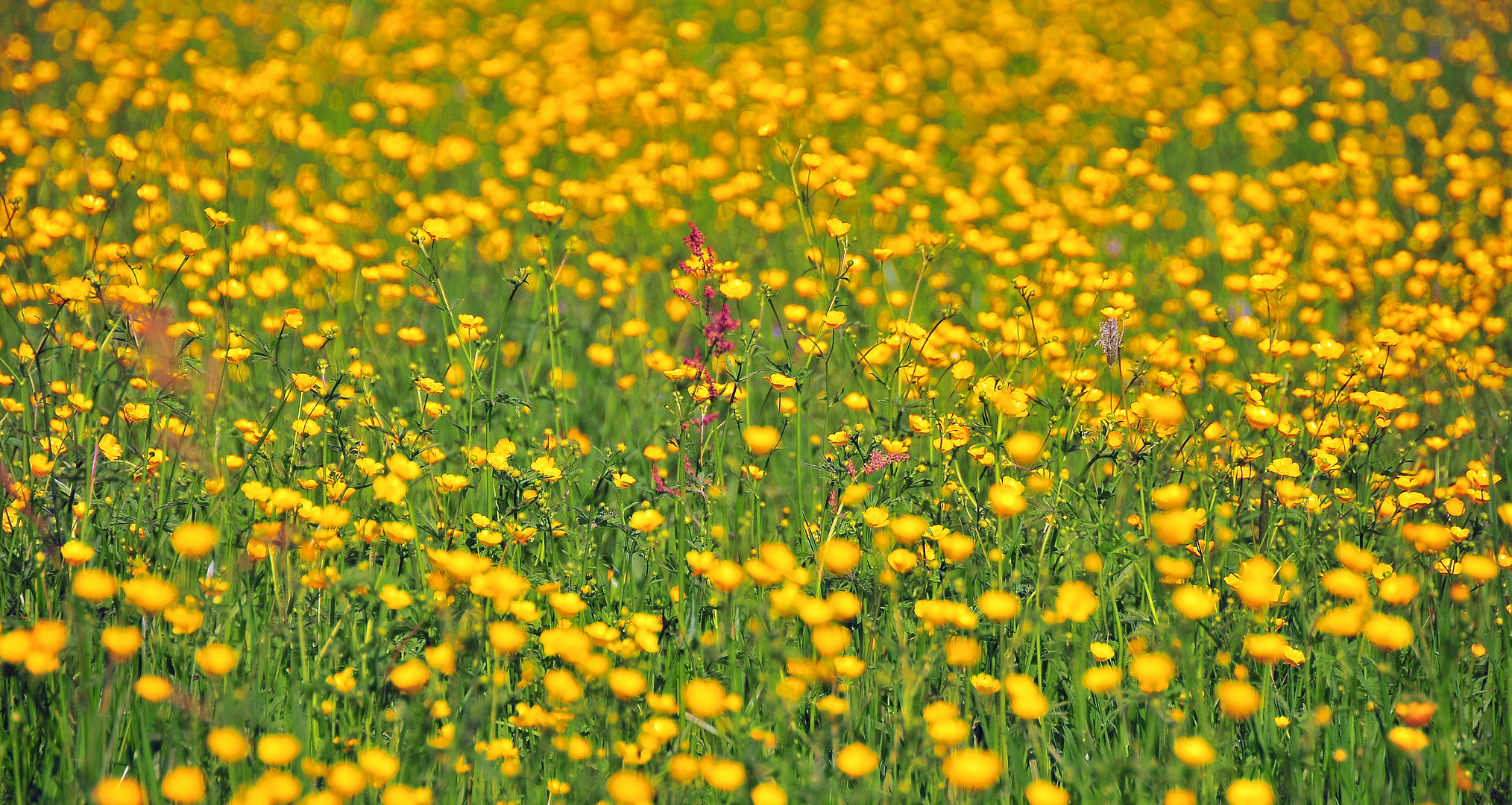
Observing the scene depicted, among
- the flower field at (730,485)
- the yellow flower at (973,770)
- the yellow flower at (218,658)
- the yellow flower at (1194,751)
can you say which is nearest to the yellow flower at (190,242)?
the flower field at (730,485)

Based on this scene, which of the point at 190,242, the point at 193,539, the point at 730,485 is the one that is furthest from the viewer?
the point at 730,485

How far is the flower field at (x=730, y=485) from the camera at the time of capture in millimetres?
1906

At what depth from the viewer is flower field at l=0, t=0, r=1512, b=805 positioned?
1.91 metres

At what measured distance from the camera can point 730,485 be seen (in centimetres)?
275

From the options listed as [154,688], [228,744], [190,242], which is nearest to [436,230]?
[190,242]

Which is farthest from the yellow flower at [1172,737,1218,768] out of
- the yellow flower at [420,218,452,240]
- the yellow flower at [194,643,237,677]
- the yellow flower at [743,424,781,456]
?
the yellow flower at [420,218,452,240]

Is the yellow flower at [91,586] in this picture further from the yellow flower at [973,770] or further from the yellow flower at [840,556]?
the yellow flower at [973,770]

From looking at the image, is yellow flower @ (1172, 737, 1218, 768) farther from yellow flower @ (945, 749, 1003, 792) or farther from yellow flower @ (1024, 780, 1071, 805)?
yellow flower @ (945, 749, 1003, 792)

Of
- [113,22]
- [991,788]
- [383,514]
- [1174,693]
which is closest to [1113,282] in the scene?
[1174,693]

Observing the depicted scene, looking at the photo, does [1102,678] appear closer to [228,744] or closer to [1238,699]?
[1238,699]

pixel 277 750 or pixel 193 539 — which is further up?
pixel 193 539

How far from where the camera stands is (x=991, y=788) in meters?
1.83

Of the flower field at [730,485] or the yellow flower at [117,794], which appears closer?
the yellow flower at [117,794]

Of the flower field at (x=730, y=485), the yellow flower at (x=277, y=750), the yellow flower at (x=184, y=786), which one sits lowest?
the flower field at (x=730, y=485)
